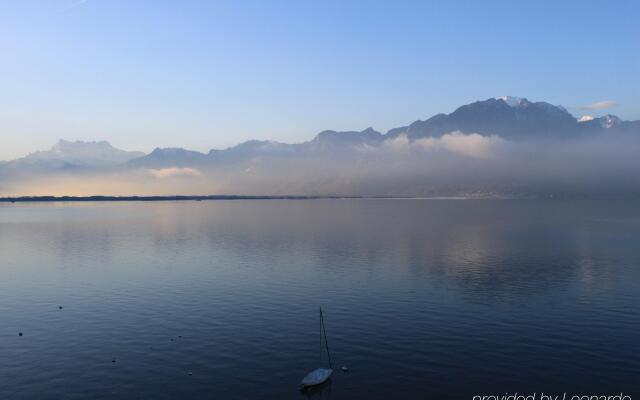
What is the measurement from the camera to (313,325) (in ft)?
230

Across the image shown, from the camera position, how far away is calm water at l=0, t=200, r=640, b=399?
50.3m

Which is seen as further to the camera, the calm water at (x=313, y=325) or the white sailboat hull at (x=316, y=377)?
the calm water at (x=313, y=325)

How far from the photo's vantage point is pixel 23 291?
94750 mm

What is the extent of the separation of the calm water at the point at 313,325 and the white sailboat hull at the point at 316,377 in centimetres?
129

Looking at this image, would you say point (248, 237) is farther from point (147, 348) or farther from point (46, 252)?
point (147, 348)

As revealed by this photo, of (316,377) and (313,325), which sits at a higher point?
(316,377)

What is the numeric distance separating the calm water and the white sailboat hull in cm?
129

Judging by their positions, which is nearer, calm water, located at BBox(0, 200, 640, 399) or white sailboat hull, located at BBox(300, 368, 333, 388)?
white sailboat hull, located at BBox(300, 368, 333, 388)

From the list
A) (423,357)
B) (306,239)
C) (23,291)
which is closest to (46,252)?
(23,291)

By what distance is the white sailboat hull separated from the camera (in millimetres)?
48406

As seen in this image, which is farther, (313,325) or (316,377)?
(313,325)

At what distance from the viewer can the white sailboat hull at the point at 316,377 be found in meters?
48.4

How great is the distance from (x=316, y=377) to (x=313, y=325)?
69.8 feet

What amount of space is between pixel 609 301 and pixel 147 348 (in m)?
79.6
